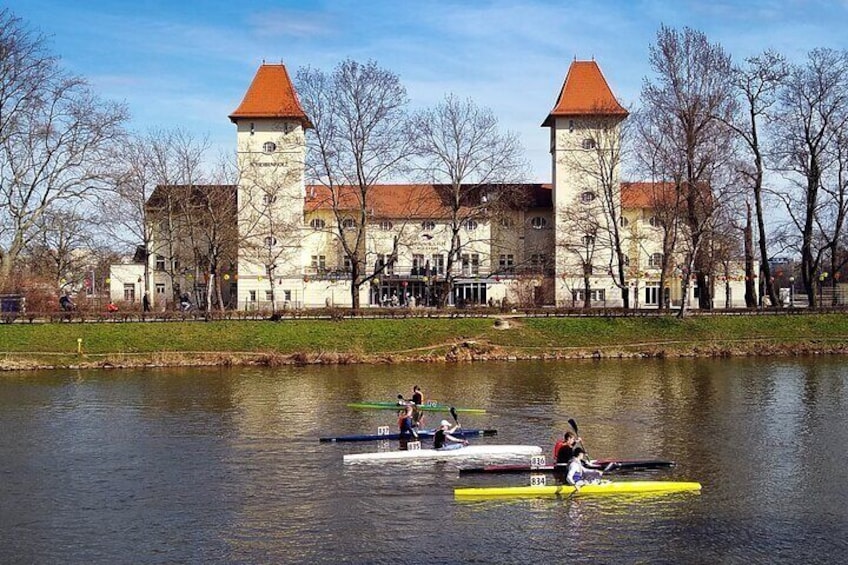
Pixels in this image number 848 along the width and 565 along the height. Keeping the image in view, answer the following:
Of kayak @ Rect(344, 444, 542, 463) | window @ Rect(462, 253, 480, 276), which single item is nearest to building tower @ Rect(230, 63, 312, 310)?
window @ Rect(462, 253, 480, 276)

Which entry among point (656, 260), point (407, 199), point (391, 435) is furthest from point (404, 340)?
point (656, 260)

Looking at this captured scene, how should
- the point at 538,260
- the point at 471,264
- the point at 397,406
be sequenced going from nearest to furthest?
the point at 397,406
the point at 538,260
the point at 471,264

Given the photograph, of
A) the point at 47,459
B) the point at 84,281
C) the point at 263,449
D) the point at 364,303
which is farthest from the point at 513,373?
the point at 84,281

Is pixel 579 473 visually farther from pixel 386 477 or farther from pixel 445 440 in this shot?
pixel 445 440

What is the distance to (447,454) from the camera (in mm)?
23031

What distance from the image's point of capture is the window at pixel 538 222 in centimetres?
7931

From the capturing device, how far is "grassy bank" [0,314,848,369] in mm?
45188

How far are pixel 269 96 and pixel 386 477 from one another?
188 ft

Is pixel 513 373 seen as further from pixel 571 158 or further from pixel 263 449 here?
pixel 571 158

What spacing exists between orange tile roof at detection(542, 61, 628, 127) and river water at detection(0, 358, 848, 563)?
1544 inches

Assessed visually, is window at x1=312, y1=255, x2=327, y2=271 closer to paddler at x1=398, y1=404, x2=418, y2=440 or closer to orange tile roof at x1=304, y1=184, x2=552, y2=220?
orange tile roof at x1=304, y1=184, x2=552, y2=220

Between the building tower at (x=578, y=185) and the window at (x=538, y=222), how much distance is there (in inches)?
185

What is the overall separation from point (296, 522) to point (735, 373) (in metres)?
27.7

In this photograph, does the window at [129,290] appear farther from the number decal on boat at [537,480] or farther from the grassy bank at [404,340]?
the number decal on boat at [537,480]
